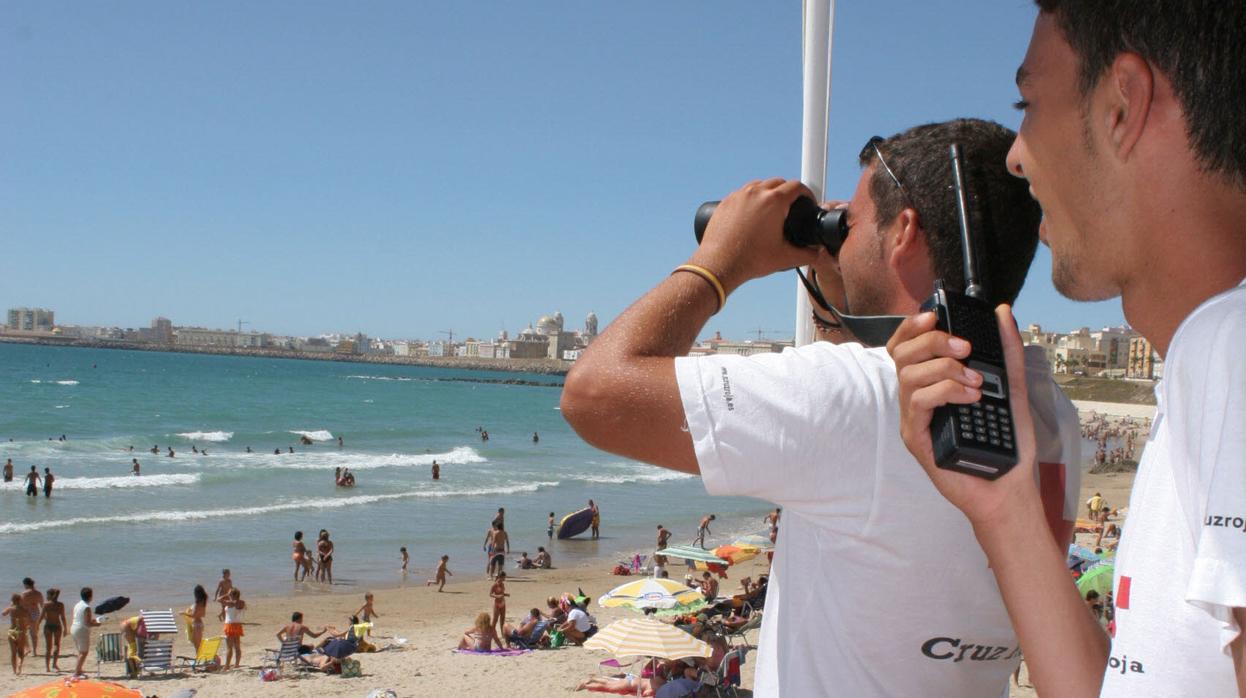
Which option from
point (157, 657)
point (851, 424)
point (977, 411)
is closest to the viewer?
point (977, 411)

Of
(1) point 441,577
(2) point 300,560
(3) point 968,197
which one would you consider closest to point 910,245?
(3) point 968,197

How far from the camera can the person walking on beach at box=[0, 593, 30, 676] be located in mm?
12367

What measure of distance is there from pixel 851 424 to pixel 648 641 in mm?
9853

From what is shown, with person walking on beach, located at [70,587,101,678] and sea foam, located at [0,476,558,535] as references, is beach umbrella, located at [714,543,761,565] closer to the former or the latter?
person walking on beach, located at [70,587,101,678]

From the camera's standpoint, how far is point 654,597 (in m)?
13.4

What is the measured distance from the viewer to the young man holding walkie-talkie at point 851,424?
120 centimetres

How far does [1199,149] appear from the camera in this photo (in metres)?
0.84

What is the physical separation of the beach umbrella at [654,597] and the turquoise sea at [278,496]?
6.96 metres

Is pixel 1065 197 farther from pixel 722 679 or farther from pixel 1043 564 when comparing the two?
pixel 722 679

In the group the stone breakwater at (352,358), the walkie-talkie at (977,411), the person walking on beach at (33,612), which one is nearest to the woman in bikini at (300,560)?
the person walking on beach at (33,612)

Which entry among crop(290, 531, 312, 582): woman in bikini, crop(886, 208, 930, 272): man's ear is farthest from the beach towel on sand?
crop(886, 208, 930, 272): man's ear

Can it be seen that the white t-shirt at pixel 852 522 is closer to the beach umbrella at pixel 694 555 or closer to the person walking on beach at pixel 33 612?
the person walking on beach at pixel 33 612

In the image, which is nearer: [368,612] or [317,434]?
[368,612]

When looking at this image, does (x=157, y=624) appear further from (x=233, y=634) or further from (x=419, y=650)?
(x=419, y=650)
